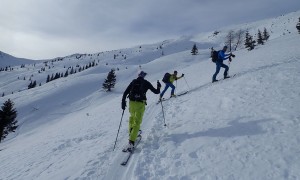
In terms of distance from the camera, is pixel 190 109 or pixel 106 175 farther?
pixel 190 109

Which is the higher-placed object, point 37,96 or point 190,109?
point 190,109

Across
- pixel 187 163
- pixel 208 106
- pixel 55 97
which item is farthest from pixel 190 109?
pixel 55 97

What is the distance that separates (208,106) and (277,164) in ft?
22.8

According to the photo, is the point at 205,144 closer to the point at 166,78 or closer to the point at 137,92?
the point at 137,92

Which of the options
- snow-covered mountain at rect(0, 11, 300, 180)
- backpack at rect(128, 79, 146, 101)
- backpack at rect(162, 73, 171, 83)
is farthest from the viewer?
backpack at rect(162, 73, 171, 83)

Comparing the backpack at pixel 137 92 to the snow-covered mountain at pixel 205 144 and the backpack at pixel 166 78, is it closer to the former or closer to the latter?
the snow-covered mountain at pixel 205 144

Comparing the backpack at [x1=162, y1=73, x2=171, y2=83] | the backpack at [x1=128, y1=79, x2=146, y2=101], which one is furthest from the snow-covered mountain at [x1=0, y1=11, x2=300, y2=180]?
the backpack at [x1=162, y1=73, x2=171, y2=83]

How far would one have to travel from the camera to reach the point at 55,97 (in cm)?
7538

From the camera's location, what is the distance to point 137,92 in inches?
396

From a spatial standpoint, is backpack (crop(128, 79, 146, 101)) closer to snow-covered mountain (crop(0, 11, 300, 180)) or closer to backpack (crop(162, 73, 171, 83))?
snow-covered mountain (crop(0, 11, 300, 180))

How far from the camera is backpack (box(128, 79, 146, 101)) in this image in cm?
1000

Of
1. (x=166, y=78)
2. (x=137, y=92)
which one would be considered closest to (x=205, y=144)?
(x=137, y=92)

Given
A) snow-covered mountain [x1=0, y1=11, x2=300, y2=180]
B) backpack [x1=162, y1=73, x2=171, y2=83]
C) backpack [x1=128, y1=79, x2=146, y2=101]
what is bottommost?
snow-covered mountain [x1=0, y1=11, x2=300, y2=180]

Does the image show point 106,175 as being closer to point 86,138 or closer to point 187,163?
point 187,163
